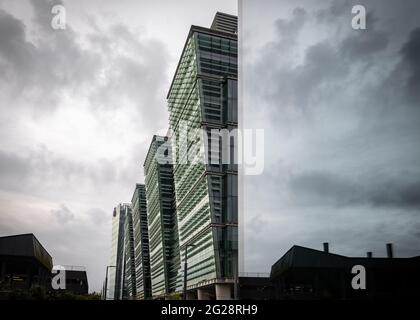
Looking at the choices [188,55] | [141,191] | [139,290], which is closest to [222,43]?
[188,55]

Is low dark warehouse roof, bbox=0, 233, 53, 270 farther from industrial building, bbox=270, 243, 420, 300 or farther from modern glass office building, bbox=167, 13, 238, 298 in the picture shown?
modern glass office building, bbox=167, 13, 238, 298

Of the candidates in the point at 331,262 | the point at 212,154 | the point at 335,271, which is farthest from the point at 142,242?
the point at 331,262

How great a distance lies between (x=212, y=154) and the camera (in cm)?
7275

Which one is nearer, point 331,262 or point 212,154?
point 331,262

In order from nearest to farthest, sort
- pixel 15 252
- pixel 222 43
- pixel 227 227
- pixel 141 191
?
pixel 15 252 → pixel 227 227 → pixel 222 43 → pixel 141 191

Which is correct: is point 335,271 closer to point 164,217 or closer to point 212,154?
point 212,154

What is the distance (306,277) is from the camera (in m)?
Answer: 40.0

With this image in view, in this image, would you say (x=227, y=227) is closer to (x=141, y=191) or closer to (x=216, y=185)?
(x=216, y=185)

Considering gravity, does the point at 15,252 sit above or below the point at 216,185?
below

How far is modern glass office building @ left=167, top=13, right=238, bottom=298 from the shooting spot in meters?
69.8

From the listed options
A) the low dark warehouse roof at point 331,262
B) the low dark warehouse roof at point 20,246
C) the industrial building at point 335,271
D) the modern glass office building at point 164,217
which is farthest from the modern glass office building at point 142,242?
the low dark warehouse roof at point 331,262

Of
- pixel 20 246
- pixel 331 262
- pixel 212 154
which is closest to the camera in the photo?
pixel 20 246

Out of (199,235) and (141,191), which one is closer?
(199,235)
